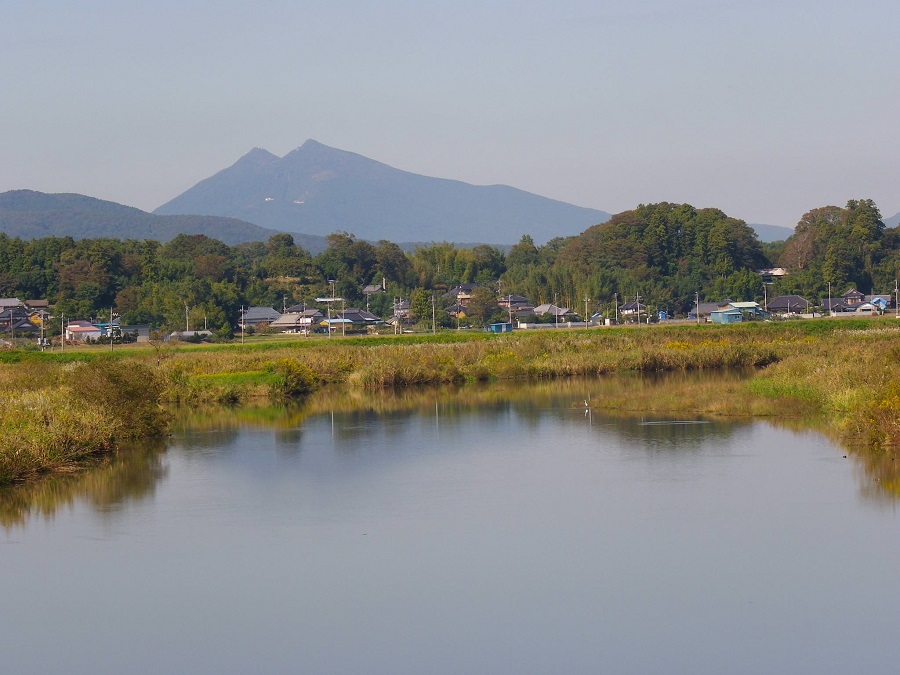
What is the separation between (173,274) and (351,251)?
2141 cm

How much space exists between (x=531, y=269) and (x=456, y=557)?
85.2 meters

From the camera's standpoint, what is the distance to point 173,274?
8156 cm

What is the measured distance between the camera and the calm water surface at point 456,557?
970 centimetres

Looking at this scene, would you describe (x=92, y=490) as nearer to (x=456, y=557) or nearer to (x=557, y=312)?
(x=456, y=557)

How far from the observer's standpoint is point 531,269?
97.1 m

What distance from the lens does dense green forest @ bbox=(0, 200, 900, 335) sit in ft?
256

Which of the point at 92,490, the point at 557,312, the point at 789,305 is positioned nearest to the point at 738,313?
the point at 789,305

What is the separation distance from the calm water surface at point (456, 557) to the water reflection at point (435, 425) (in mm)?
145

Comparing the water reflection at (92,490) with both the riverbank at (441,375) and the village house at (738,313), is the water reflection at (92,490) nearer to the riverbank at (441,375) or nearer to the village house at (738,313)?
the riverbank at (441,375)

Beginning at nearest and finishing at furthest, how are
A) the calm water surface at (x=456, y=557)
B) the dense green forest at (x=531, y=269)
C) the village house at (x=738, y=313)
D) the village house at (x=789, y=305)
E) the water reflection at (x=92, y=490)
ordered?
1. the calm water surface at (x=456, y=557)
2. the water reflection at (x=92, y=490)
3. the village house at (x=738, y=313)
4. the dense green forest at (x=531, y=269)
5. the village house at (x=789, y=305)

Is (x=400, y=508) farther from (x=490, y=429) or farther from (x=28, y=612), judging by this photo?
(x=490, y=429)

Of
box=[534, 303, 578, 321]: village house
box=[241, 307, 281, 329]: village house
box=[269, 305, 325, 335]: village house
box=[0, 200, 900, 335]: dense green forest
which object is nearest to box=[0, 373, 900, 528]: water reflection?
box=[269, 305, 325, 335]: village house

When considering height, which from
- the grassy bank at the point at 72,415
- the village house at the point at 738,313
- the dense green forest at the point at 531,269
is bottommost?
the grassy bank at the point at 72,415

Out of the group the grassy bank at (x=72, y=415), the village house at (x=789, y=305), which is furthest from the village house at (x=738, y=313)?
the grassy bank at (x=72, y=415)
